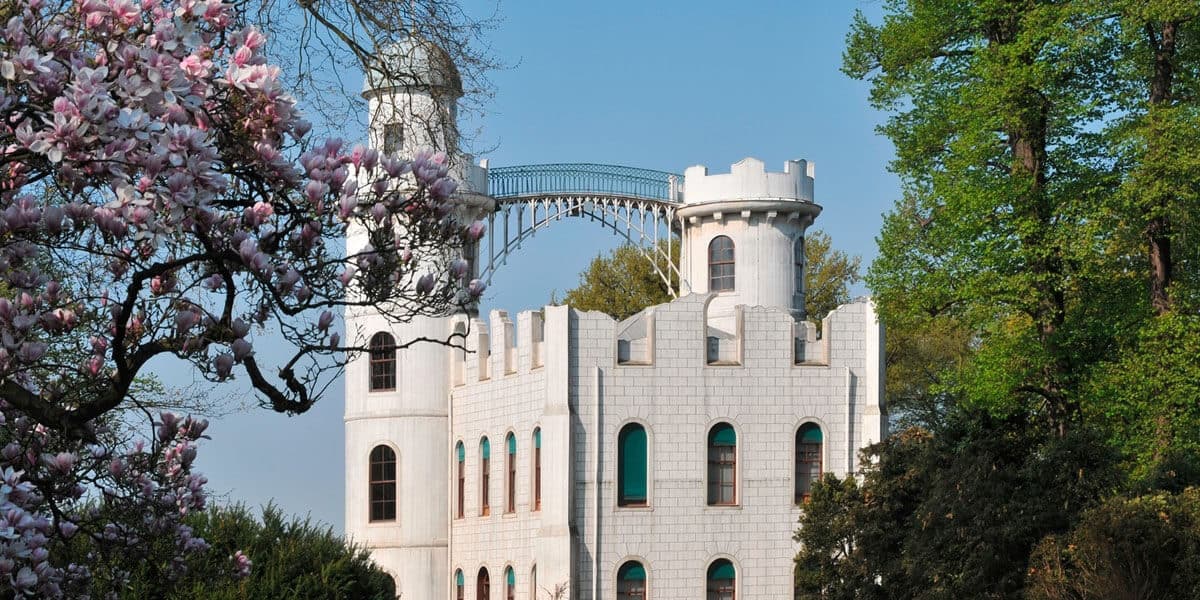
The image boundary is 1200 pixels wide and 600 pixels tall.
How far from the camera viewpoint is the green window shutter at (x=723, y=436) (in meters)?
39.6

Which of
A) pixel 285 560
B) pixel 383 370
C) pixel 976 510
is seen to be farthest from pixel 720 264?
pixel 285 560

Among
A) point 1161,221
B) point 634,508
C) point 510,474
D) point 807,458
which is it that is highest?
point 1161,221

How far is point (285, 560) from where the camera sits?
21.3 m

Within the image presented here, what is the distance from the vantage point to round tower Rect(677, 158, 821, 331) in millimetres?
46719

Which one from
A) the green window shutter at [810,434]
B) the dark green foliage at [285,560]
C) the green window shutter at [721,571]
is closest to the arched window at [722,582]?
the green window shutter at [721,571]

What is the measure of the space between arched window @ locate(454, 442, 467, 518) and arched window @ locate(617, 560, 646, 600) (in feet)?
22.6

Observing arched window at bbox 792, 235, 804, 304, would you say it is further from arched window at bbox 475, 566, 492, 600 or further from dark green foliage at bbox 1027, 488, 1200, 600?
dark green foliage at bbox 1027, 488, 1200, 600

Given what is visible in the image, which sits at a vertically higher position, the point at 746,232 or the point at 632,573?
the point at 746,232

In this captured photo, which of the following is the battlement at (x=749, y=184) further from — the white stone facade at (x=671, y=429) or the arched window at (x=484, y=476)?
the arched window at (x=484, y=476)

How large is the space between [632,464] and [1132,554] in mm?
15369

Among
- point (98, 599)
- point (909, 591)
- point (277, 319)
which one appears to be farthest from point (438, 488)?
point (277, 319)


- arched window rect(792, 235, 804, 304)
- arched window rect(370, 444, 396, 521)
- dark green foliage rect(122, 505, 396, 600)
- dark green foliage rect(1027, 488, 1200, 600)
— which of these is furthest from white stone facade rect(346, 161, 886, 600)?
dark green foliage rect(122, 505, 396, 600)

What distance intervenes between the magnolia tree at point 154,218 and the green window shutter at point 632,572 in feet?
88.8

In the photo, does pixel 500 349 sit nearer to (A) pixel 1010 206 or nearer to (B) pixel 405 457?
(B) pixel 405 457
